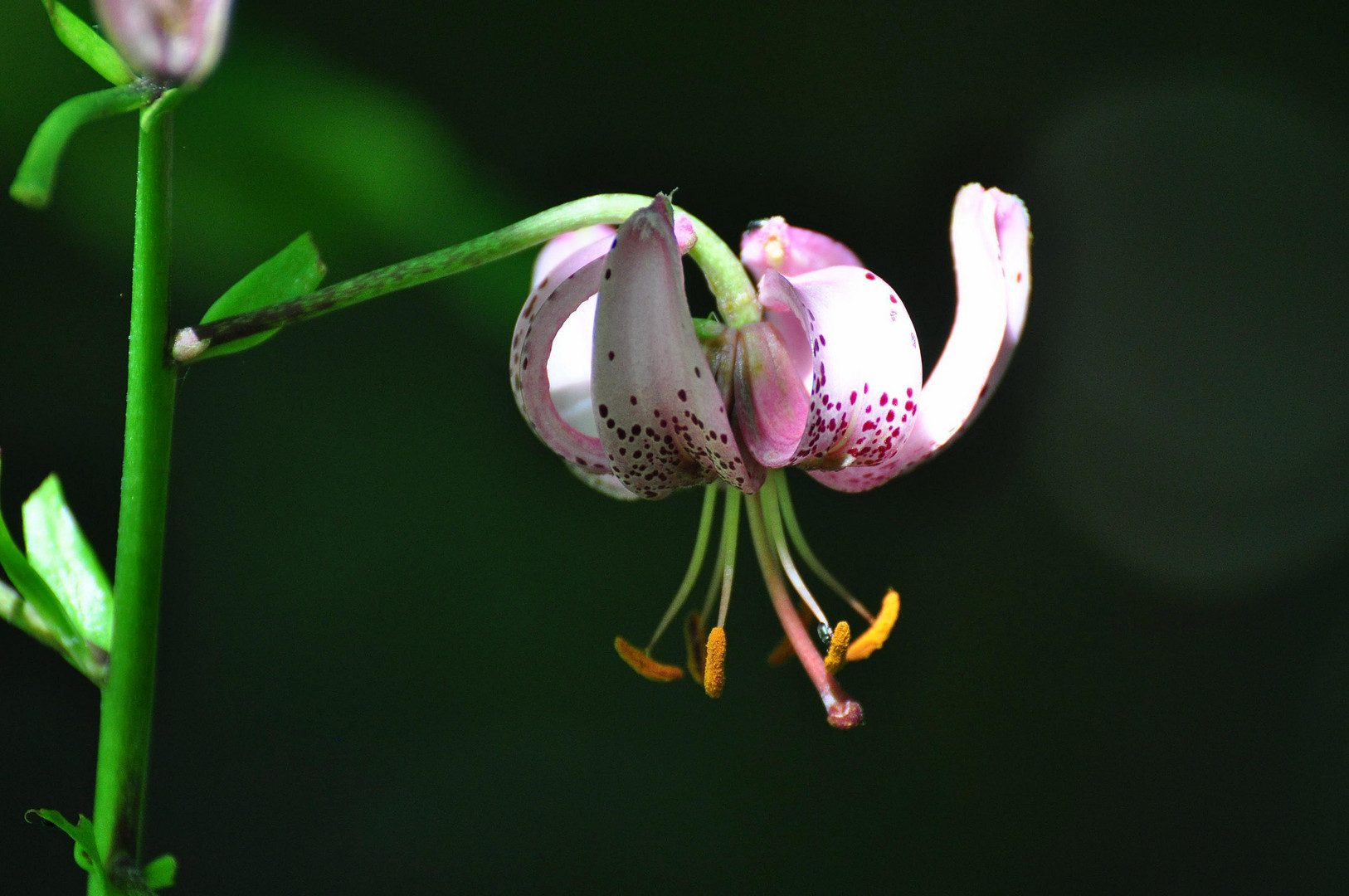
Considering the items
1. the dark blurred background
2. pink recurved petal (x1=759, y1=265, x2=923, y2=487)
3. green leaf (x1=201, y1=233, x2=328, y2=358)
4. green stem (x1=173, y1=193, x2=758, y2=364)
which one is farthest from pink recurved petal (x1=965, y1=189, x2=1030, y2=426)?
the dark blurred background

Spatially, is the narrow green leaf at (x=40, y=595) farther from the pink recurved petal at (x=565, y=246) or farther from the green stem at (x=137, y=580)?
the pink recurved petal at (x=565, y=246)

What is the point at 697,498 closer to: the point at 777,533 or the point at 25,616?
the point at 777,533

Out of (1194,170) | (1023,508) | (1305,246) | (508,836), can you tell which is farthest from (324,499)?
(1305,246)

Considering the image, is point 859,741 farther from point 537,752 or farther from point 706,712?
point 537,752

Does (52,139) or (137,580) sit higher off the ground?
(52,139)

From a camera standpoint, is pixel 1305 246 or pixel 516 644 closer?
pixel 516 644

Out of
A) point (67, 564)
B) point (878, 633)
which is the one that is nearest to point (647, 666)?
point (878, 633)
